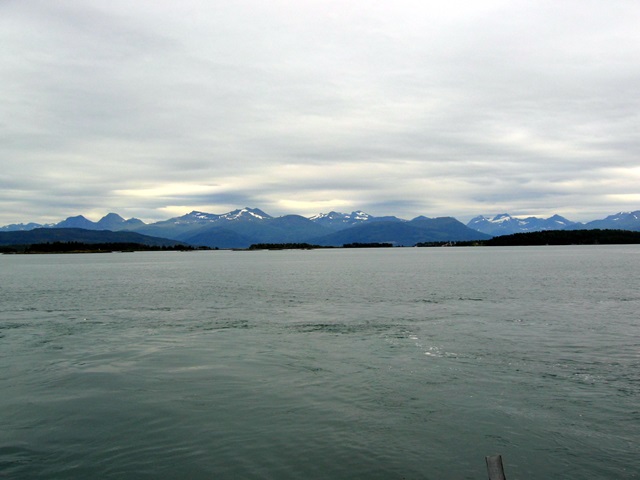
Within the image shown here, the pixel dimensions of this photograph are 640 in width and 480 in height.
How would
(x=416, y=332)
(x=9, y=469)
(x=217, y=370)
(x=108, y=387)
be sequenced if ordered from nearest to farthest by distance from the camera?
(x=9, y=469)
(x=108, y=387)
(x=217, y=370)
(x=416, y=332)

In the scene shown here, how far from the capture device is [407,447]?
55.9 feet

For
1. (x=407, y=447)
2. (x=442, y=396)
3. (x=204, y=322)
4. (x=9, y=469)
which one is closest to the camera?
(x=9, y=469)

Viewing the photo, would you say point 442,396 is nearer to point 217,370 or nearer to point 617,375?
point 617,375

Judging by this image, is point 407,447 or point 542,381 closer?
point 407,447

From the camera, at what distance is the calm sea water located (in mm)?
16031

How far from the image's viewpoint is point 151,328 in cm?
4159

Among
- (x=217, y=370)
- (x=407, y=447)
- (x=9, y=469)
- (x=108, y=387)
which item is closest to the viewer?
(x=9, y=469)

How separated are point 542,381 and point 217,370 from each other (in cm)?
1680

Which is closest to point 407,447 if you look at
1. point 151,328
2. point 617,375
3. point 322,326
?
point 617,375

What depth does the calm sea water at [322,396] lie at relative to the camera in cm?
1603

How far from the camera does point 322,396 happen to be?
2261cm

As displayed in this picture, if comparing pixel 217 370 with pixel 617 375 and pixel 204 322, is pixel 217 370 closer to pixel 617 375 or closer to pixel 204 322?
pixel 204 322

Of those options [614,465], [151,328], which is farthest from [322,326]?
[614,465]

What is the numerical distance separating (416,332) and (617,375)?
49.5ft
